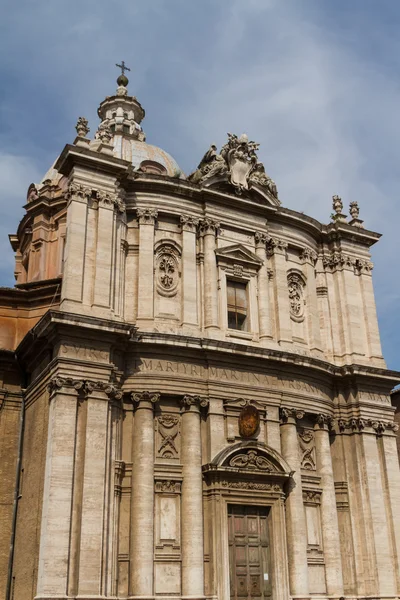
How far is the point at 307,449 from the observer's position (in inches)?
968

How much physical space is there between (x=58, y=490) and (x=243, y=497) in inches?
232

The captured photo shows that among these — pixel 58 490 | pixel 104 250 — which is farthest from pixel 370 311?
pixel 58 490

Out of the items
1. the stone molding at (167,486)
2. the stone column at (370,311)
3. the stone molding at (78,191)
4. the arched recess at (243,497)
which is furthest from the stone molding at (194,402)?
the stone column at (370,311)

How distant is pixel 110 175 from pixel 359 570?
15412 millimetres

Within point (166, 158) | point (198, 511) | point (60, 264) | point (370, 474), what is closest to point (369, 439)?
point (370, 474)

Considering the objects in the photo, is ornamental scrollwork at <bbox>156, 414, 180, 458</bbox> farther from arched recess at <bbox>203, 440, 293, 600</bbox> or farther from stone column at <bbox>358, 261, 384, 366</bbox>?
stone column at <bbox>358, 261, 384, 366</bbox>

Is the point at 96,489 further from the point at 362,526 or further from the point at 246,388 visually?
the point at 362,526

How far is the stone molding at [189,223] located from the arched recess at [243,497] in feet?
24.3

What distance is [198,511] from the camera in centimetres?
2111

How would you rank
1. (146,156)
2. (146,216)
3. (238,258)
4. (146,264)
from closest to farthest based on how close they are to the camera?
(146,264)
(146,216)
(238,258)
(146,156)

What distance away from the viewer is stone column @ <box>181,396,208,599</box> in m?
20.4

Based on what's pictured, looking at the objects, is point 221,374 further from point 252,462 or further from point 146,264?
point 146,264

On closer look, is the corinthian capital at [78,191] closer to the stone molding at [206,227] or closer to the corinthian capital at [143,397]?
the stone molding at [206,227]

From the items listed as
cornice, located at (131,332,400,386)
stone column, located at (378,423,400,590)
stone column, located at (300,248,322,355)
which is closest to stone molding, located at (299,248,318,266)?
stone column, located at (300,248,322,355)
